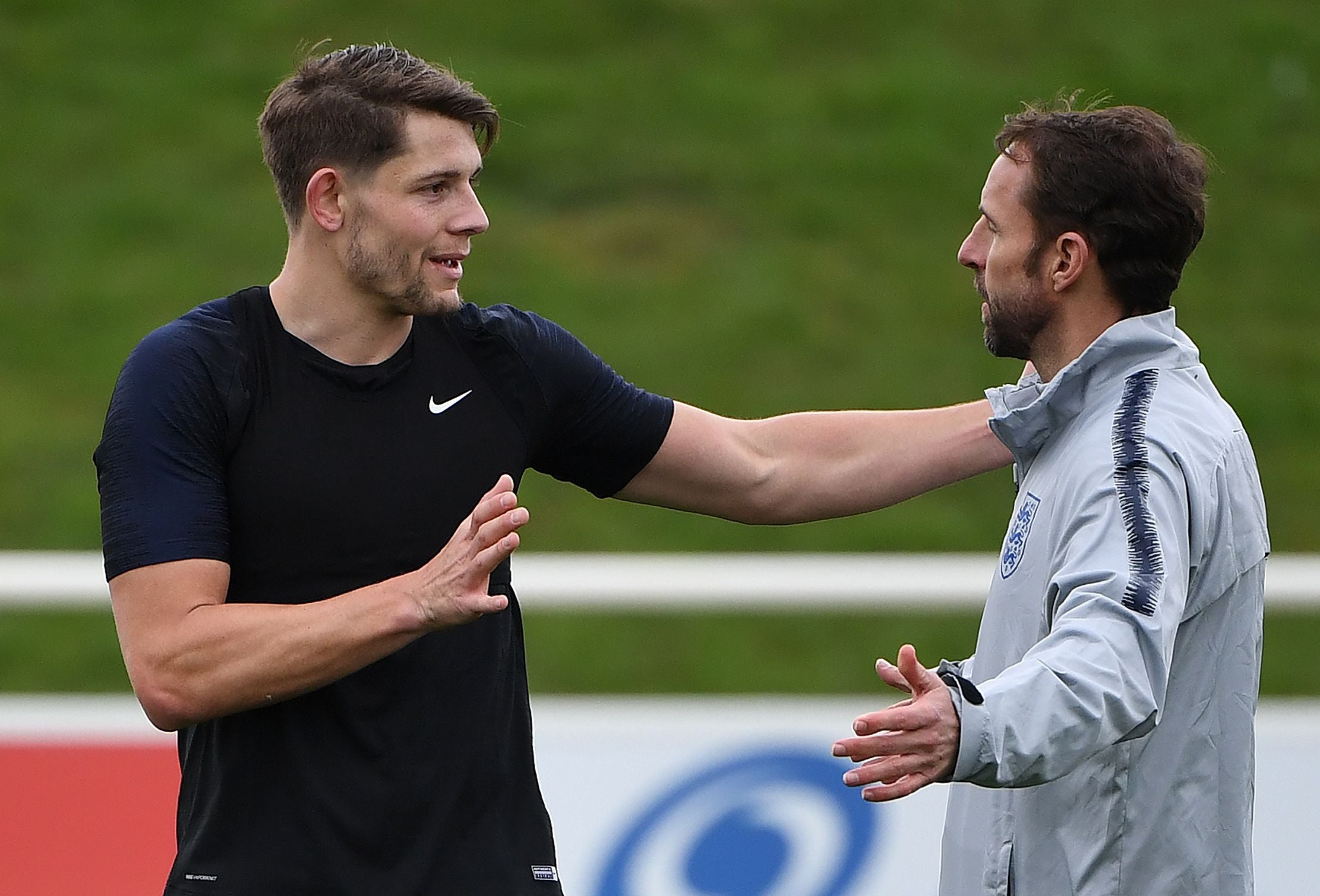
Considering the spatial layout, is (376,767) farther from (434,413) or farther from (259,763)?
(434,413)

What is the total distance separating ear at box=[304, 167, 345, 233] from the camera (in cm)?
309

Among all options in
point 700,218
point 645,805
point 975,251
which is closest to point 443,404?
point 975,251

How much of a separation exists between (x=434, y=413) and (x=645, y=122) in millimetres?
7715

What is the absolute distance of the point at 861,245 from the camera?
9.68 meters

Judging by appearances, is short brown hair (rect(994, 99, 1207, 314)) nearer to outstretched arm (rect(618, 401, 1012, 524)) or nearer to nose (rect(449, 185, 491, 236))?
outstretched arm (rect(618, 401, 1012, 524))

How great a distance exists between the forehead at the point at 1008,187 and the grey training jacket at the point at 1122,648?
11.8 inches

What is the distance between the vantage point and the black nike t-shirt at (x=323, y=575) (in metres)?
2.87

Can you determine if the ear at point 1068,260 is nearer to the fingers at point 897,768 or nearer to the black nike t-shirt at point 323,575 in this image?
the fingers at point 897,768

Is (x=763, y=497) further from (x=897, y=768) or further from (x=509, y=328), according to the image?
(x=897, y=768)

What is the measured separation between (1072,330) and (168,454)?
5.01 feet

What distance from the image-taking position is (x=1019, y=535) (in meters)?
2.81

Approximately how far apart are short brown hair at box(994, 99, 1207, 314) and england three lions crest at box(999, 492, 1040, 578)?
1.21 ft

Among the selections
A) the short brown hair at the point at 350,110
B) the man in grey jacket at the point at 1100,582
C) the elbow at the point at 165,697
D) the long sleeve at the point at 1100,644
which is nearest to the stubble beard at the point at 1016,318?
the man in grey jacket at the point at 1100,582

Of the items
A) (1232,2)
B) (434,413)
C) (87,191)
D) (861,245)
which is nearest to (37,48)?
(87,191)
